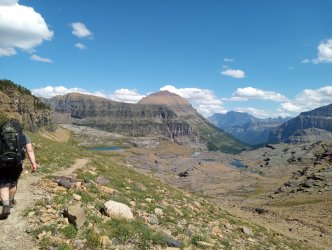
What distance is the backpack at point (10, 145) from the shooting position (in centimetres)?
1287

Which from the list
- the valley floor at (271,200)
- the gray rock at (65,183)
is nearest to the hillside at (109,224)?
the gray rock at (65,183)

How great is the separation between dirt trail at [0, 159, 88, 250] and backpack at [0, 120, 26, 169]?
95.3 inches

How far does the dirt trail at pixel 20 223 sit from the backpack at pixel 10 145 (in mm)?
2421

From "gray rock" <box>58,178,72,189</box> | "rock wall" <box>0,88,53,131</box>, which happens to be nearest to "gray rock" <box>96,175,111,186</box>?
"gray rock" <box>58,178,72,189</box>

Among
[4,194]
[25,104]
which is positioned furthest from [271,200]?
[25,104]

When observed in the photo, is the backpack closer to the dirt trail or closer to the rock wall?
the dirt trail

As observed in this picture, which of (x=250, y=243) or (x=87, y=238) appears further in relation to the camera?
(x=250, y=243)

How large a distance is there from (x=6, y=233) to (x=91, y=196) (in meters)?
5.93

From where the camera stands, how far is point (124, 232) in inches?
586

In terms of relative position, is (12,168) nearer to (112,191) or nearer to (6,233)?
(6,233)

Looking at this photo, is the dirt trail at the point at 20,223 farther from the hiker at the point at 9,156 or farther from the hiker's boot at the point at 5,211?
the hiker at the point at 9,156

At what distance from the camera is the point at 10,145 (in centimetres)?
1305

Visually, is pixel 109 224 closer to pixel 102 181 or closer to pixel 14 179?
pixel 14 179

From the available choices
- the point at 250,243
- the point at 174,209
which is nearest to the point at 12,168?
the point at 174,209
